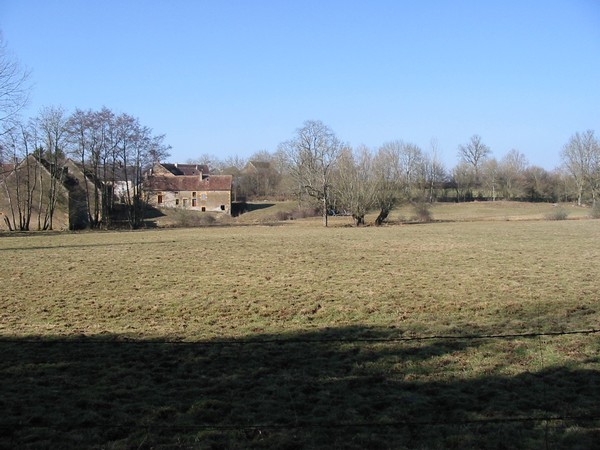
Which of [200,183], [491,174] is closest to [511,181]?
[491,174]

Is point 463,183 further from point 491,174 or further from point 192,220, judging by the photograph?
point 192,220

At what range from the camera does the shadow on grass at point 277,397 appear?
5.12 meters

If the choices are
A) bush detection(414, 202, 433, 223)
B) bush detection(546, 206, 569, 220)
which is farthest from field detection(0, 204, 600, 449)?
bush detection(546, 206, 569, 220)

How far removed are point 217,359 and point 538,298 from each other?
29.1ft

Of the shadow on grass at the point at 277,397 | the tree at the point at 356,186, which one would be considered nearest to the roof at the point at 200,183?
the tree at the point at 356,186

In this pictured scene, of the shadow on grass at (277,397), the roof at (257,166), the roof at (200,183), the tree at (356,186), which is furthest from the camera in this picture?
the roof at (257,166)

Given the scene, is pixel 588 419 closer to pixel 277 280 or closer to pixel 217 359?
pixel 217 359

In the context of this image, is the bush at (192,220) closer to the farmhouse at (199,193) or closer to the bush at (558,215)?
the farmhouse at (199,193)

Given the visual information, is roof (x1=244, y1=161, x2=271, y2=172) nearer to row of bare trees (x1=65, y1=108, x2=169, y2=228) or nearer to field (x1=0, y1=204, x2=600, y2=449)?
row of bare trees (x1=65, y1=108, x2=169, y2=228)

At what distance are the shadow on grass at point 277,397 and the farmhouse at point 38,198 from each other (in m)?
48.6

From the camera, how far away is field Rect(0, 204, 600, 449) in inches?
211

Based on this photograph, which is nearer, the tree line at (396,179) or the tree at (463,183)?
the tree line at (396,179)

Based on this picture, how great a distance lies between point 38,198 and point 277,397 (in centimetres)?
5639

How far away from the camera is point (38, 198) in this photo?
5534 cm
